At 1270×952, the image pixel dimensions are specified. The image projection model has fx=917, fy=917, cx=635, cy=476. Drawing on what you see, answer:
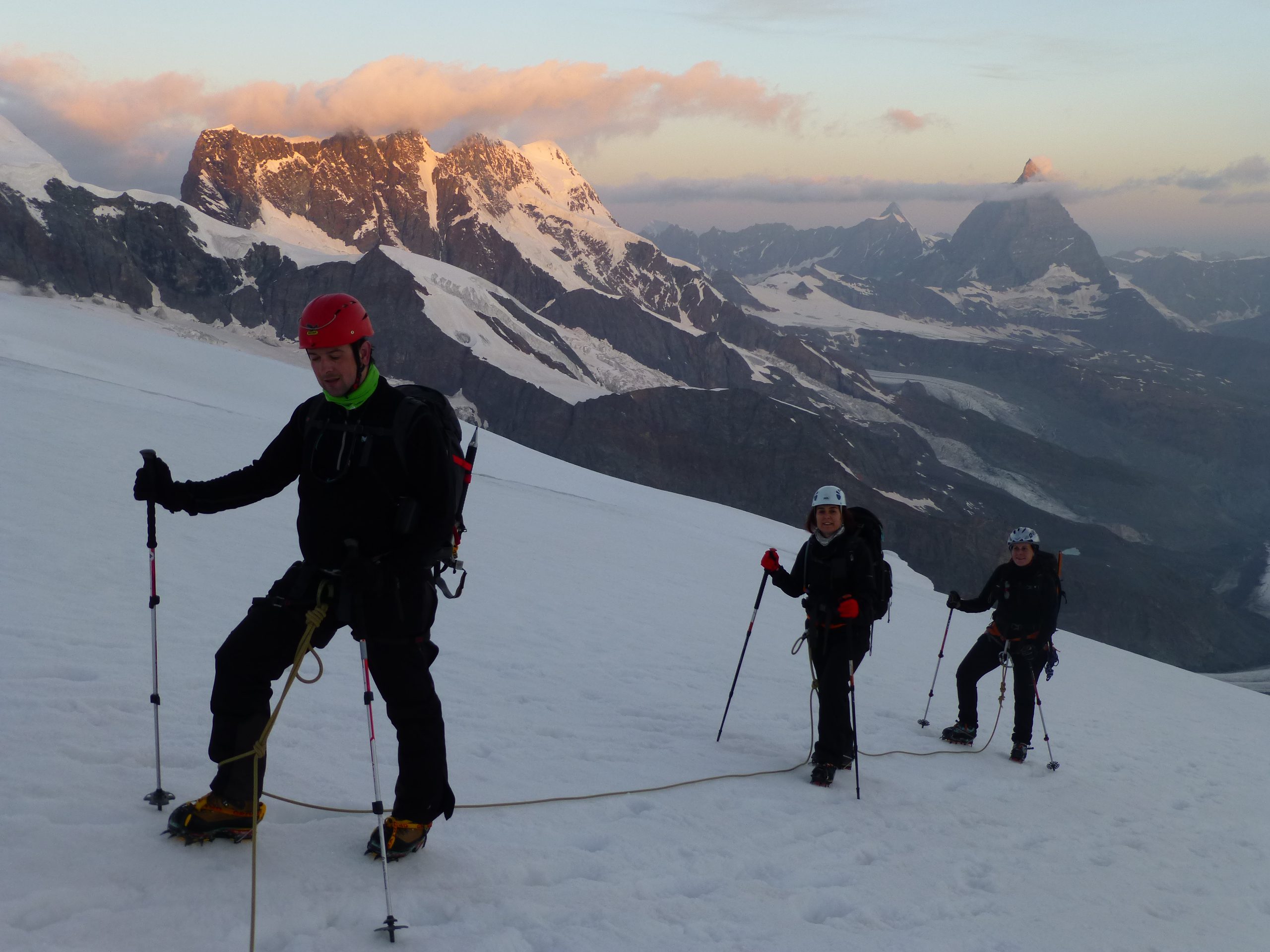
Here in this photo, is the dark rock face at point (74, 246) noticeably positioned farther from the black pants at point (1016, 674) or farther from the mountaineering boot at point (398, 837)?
the mountaineering boot at point (398, 837)

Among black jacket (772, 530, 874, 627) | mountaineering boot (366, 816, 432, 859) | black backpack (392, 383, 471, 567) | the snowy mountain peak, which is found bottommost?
mountaineering boot (366, 816, 432, 859)

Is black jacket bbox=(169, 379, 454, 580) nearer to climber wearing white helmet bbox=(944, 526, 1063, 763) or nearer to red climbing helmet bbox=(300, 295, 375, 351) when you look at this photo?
red climbing helmet bbox=(300, 295, 375, 351)

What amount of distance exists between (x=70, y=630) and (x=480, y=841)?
15.4 ft

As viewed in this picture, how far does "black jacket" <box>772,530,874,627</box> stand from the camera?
806cm

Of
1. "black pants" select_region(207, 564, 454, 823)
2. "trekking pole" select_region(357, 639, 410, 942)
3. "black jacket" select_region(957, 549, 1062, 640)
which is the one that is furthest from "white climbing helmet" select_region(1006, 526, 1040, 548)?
"trekking pole" select_region(357, 639, 410, 942)

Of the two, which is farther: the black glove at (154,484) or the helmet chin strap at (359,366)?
the black glove at (154,484)

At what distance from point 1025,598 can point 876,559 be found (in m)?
3.72

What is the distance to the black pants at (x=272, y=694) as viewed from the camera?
187 inches

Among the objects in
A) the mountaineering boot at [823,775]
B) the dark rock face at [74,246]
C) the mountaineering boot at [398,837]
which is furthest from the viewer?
the dark rock face at [74,246]

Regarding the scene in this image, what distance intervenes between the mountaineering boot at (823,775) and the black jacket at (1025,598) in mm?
3292

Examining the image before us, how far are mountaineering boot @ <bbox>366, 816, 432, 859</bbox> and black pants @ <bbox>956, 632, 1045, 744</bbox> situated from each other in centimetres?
762

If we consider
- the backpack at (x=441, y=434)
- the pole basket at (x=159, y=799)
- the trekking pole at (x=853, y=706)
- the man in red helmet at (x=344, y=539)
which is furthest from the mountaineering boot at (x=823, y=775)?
the pole basket at (x=159, y=799)

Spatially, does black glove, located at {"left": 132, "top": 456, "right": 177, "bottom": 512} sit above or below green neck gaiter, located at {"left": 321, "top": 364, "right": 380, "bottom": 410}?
below

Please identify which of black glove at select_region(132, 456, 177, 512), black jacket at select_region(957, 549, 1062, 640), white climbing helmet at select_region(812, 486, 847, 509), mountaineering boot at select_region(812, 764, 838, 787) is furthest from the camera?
black jacket at select_region(957, 549, 1062, 640)
